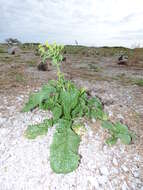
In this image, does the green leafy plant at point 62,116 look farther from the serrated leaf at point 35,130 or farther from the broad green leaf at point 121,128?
the broad green leaf at point 121,128

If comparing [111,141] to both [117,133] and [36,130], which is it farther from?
[36,130]

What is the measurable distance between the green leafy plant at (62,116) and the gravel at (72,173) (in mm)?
78

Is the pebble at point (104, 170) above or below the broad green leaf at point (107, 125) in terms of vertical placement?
below

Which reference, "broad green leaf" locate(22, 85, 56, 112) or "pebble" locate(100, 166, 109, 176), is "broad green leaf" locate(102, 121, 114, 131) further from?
"broad green leaf" locate(22, 85, 56, 112)

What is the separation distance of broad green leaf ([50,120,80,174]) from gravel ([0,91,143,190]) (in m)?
0.06

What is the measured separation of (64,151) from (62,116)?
19.1 inches

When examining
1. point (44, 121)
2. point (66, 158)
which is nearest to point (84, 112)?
point (44, 121)

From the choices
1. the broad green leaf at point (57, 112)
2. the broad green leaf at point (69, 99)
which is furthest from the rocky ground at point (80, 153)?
the broad green leaf at point (69, 99)

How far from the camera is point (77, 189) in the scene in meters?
1.43

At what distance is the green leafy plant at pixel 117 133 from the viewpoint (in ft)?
6.12

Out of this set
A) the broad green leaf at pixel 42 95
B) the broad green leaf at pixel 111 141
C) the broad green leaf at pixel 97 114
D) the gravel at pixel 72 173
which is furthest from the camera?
the broad green leaf at pixel 97 114

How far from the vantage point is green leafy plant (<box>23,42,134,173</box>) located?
1.58 metres

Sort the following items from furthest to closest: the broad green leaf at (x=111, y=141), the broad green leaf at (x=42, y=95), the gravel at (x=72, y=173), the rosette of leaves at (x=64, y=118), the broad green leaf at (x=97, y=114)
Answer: the broad green leaf at (x=97, y=114), the broad green leaf at (x=42, y=95), the broad green leaf at (x=111, y=141), the rosette of leaves at (x=64, y=118), the gravel at (x=72, y=173)

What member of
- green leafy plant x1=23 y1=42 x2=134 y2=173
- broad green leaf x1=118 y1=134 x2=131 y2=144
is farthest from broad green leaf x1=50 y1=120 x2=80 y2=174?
broad green leaf x1=118 y1=134 x2=131 y2=144
